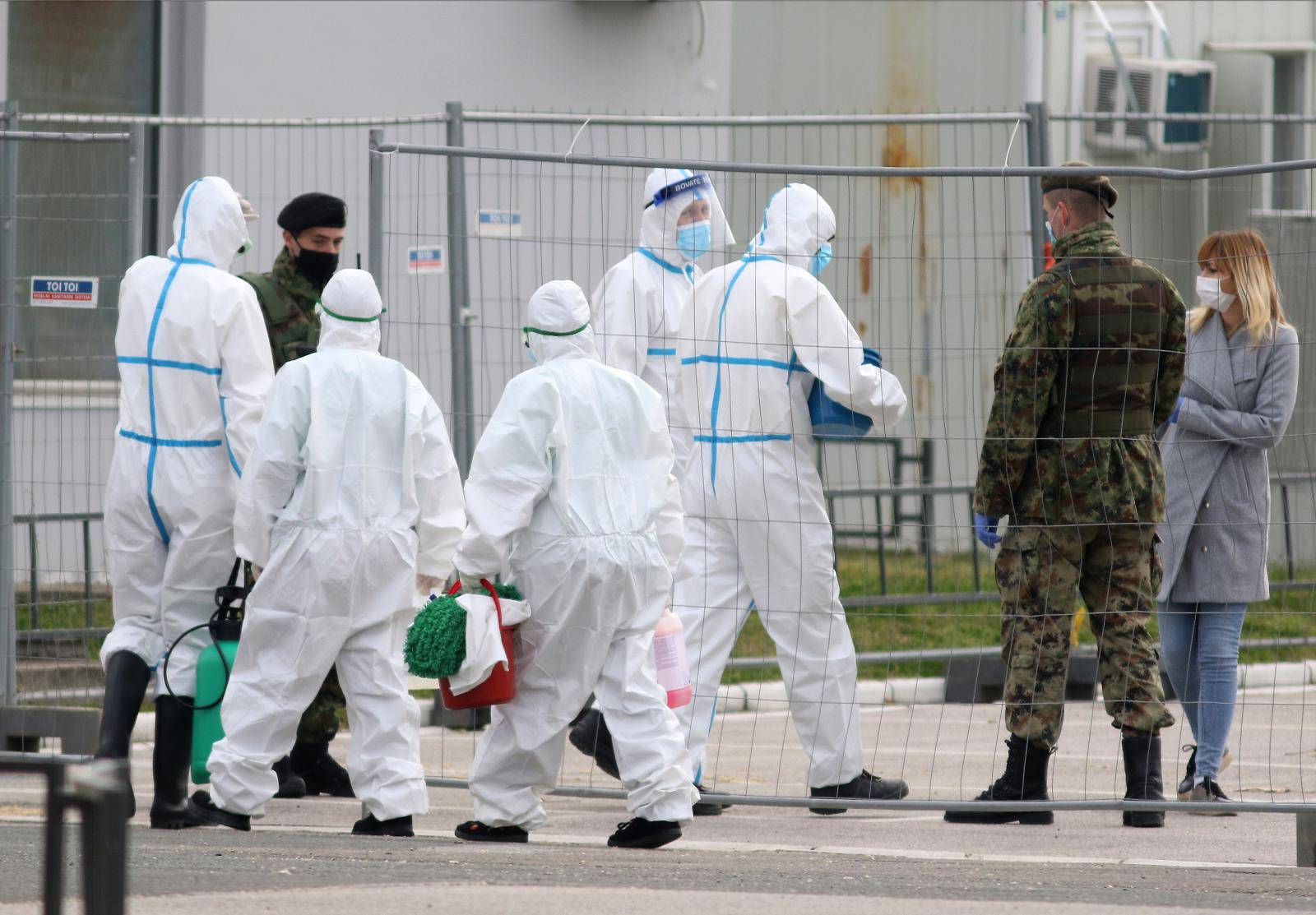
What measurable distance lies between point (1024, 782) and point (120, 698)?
298cm

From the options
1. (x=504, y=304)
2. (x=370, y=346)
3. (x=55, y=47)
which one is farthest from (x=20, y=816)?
(x=55, y=47)

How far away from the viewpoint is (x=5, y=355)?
8.27 meters

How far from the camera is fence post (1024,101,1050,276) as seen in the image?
8883 mm

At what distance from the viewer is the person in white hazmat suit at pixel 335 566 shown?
6.37 meters

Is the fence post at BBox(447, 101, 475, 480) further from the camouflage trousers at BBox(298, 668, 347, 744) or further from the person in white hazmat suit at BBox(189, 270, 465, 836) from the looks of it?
the person in white hazmat suit at BBox(189, 270, 465, 836)

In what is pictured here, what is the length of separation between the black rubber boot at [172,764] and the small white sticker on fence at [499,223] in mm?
2561

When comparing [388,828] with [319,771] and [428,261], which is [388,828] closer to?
[319,771]

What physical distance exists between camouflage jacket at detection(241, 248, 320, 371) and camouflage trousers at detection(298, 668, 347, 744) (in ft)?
4.00

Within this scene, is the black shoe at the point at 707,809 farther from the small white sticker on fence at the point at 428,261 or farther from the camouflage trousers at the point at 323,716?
the small white sticker on fence at the point at 428,261

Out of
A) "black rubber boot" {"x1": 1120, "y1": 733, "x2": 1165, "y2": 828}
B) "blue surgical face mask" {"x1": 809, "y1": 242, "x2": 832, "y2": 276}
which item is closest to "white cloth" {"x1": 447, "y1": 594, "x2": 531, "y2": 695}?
"blue surgical face mask" {"x1": 809, "y1": 242, "x2": 832, "y2": 276}

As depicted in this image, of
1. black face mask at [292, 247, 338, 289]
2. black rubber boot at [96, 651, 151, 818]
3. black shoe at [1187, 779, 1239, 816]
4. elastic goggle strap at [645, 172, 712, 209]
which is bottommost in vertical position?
black shoe at [1187, 779, 1239, 816]

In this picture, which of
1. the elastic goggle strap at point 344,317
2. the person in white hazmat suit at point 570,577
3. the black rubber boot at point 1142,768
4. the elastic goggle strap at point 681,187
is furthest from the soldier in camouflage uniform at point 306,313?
the black rubber boot at point 1142,768

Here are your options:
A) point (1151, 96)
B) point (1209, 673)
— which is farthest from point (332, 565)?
point (1151, 96)

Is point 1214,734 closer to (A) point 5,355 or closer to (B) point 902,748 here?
(B) point 902,748
